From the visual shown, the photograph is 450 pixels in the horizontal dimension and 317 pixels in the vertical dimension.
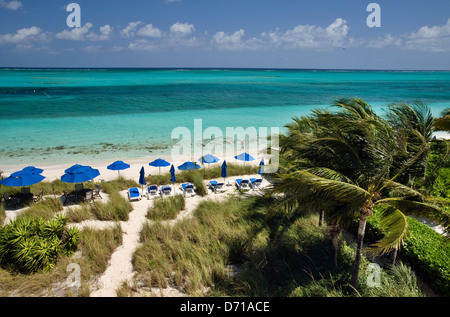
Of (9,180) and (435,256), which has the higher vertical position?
(9,180)

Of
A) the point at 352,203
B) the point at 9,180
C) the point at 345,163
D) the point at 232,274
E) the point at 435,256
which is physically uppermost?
the point at 345,163

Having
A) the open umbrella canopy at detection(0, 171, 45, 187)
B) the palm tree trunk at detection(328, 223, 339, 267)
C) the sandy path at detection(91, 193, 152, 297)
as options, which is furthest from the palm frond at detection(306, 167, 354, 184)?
the open umbrella canopy at detection(0, 171, 45, 187)

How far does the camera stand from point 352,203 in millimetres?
5281

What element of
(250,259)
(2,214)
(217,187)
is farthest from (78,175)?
(250,259)

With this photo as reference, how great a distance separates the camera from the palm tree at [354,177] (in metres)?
4.95

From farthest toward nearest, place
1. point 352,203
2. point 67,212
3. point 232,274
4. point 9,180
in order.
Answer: point 9,180 < point 67,212 < point 232,274 < point 352,203

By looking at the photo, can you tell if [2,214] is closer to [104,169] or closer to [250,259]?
[104,169]

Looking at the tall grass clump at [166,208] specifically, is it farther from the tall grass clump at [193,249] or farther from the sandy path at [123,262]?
the tall grass clump at [193,249]

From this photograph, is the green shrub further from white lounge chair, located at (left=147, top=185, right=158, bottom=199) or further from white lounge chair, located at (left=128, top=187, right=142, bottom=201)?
white lounge chair, located at (left=128, top=187, right=142, bottom=201)

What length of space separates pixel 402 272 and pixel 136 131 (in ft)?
73.3

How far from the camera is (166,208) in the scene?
33.1 ft
